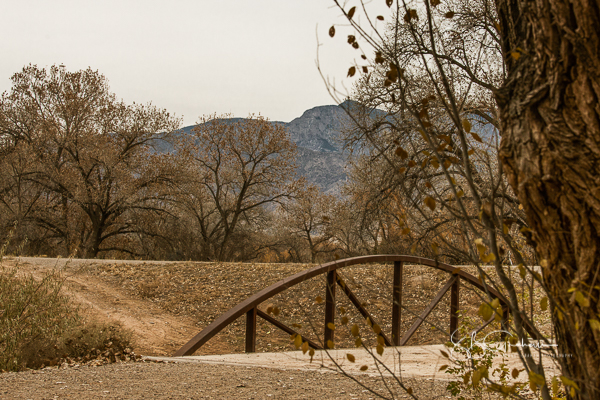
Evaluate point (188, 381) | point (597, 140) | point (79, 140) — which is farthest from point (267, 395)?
point (79, 140)

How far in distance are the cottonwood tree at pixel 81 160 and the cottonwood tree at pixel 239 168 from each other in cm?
331

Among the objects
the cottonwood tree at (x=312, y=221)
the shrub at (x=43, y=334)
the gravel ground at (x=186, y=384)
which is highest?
the cottonwood tree at (x=312, y=221)

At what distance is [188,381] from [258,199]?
22.5 metres

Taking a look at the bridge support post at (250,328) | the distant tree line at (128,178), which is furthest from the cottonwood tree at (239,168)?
the bridge support post at (250,328)

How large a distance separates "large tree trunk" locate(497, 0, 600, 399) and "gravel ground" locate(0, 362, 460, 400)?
89.9 inches

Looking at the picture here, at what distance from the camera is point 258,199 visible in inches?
1032

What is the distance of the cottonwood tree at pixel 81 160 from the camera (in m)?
19.7

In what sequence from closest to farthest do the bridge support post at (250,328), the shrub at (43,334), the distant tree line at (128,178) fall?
the shrub at (43,334) < the bridge support post at (250,328) < the distant tree line at (128,178)

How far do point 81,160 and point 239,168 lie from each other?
8.40 metres

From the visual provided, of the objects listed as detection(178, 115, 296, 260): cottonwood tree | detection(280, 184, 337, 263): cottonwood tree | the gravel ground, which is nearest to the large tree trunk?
the gravel ground

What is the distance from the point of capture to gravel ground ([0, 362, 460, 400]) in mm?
3334

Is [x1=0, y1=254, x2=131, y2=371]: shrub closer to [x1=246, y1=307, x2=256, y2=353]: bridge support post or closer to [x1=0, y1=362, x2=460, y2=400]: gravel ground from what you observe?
[x1=0, y1=362, x2=460, y2=400]: gravel ground

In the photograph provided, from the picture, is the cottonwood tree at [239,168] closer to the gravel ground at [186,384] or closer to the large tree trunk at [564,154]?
the gravel ground at [186,384]

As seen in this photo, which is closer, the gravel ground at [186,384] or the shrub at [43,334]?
the gravel ground at [186,384]
